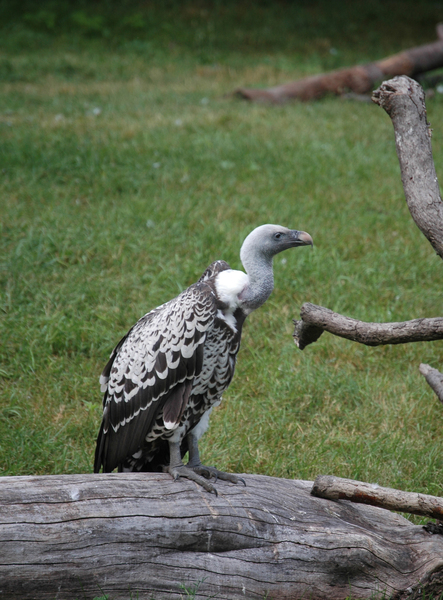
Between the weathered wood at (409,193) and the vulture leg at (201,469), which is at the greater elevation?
the weathered wood at (409,193)

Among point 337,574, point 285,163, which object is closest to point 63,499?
point 337,574

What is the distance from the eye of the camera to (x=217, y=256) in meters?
5.09

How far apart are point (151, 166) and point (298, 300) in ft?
8.72

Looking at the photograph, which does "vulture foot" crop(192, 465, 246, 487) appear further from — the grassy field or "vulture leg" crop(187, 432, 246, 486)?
the grassy field

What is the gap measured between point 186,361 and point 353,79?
797cm

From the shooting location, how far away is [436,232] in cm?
234

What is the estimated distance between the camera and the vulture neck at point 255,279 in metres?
2.52

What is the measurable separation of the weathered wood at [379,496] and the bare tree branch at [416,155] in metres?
0.92

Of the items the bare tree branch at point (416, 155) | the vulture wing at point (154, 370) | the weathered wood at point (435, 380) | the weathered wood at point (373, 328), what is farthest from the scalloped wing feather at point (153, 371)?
the weathered wood at point (435, 380)

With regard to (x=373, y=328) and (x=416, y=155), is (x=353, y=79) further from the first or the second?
(x=373, y=328)

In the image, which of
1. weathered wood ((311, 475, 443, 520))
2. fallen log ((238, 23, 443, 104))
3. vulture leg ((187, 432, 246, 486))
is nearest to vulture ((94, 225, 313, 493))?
vulture leg ((187, 432, 246, 486))

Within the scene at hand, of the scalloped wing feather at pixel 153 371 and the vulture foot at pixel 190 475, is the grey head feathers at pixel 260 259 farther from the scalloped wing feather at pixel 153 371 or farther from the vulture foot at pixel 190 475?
the vulture foot at pixel 190 475

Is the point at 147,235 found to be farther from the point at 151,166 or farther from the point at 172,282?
the point at 151,166

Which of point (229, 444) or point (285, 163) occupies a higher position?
point (285, 163)
